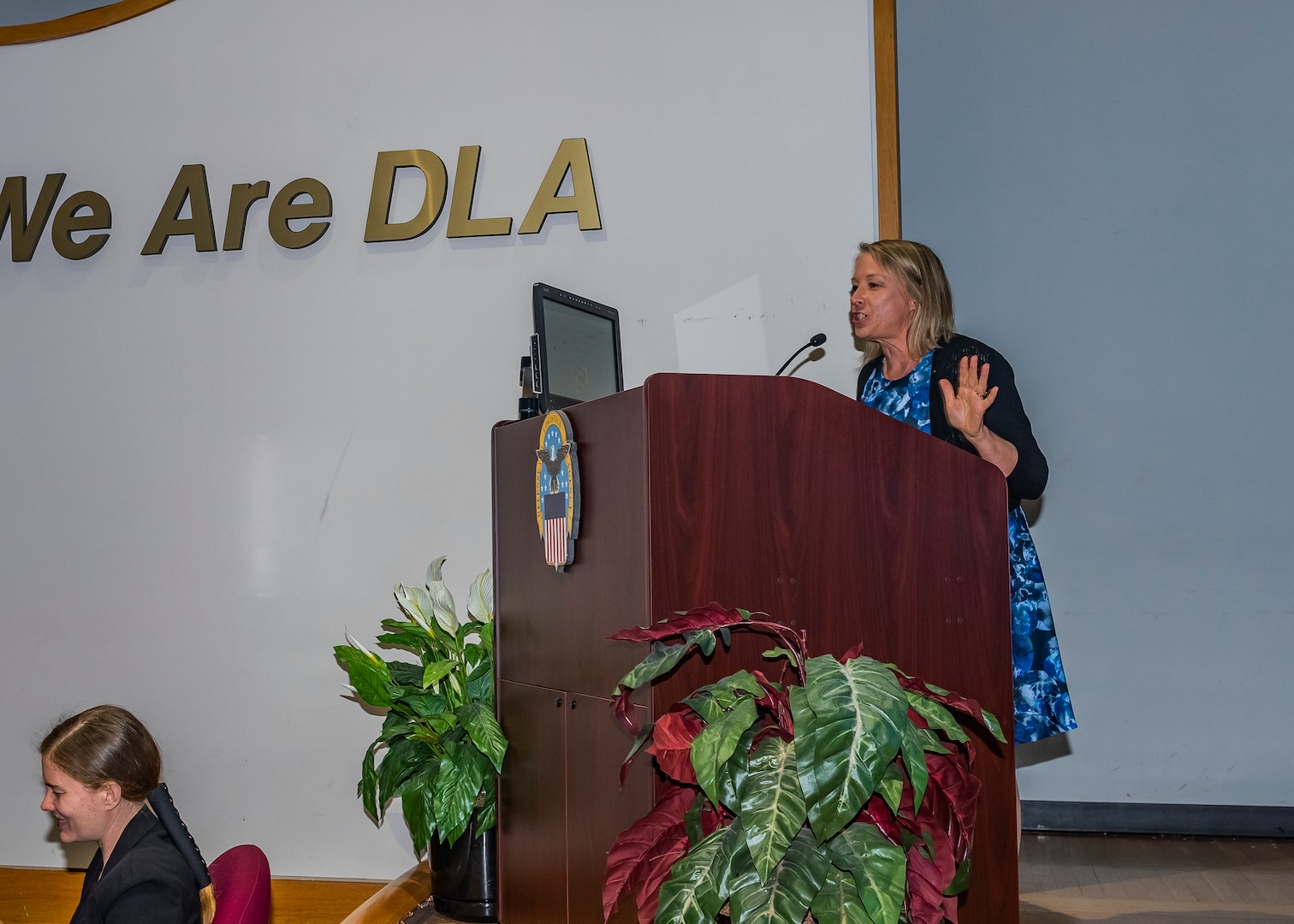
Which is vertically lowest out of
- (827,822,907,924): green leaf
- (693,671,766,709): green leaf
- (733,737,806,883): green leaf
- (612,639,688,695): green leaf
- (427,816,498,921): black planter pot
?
(427,816,498,921): black planter pot

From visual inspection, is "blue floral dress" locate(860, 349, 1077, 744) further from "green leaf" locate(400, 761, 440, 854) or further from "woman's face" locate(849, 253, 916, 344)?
"green leaf" locate(400, 761, 440, 854)

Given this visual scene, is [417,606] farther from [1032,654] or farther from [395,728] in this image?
[1032,654]

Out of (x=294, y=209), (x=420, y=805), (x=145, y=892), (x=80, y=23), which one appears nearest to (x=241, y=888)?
(x=145, y=892)

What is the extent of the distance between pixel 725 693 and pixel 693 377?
1.40ft

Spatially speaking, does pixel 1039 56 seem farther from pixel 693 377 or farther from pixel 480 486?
pixel 693 377

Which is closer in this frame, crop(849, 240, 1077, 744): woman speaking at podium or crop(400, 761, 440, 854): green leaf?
crop(849, 240, 1077, 744): woman speaking at podium

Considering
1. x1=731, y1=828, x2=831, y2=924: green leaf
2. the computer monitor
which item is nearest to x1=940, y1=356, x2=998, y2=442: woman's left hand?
the computer monitor

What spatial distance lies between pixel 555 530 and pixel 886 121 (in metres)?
1.73

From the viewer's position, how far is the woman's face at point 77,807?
188 cm

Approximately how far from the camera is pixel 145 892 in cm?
170

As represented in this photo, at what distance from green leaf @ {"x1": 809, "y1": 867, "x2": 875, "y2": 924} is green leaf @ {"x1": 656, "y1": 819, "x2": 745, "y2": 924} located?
3.6 inches

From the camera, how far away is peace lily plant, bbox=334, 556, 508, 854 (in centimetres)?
213

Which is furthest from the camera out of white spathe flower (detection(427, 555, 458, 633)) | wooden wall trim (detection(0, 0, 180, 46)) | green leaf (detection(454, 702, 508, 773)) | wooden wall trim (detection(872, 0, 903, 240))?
wooden wall trim (detection(0, 0, 180, 46))

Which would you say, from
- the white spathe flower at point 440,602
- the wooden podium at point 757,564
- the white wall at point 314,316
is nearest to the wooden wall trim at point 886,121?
the white wall at point 314,316
